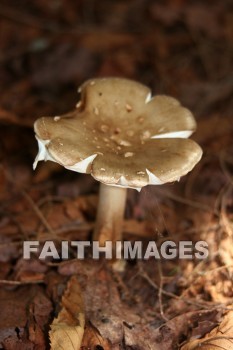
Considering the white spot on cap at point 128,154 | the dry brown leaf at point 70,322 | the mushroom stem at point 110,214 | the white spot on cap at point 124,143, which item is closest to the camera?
the dry brown leaf at point 70,322

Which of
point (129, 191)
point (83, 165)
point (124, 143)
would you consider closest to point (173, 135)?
point (124, 143)

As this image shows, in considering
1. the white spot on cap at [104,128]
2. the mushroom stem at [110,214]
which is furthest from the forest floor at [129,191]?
the white spot on cap at [104,128]

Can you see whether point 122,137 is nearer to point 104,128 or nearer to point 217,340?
point 104,128

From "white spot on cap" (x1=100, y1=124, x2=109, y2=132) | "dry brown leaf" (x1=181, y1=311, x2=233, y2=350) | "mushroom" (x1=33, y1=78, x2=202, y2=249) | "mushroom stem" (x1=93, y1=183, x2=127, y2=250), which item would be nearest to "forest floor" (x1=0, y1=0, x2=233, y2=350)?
"dry brown leaf" (x1=181, y1=311, x2=233, y2=350)

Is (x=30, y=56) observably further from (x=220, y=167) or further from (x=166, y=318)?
(x=166, y=318)

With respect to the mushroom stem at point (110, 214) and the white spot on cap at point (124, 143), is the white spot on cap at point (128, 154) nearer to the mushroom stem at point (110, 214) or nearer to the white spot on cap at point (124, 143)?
the white spot on cap at point (124, 143)

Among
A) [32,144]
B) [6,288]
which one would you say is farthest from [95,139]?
[32,144]

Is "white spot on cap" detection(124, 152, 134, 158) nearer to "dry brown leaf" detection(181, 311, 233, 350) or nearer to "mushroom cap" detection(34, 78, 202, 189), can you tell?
"mushroom cap" detection(34, 78, 202, 189)
